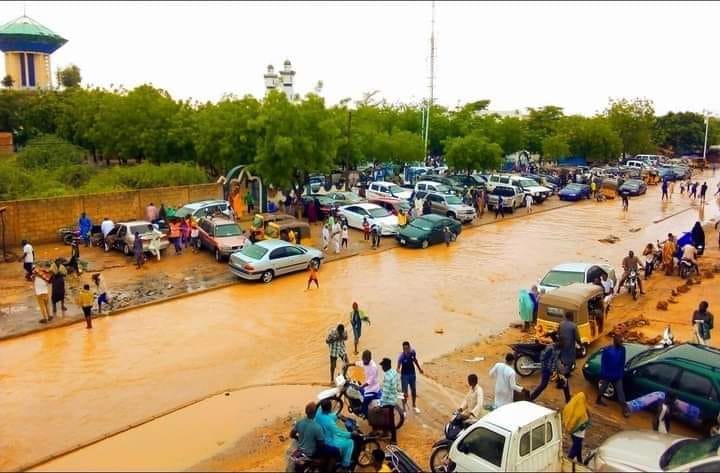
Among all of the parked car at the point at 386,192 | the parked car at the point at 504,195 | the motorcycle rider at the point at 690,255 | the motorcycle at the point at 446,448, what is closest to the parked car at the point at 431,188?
the parked car at the point at 386,192

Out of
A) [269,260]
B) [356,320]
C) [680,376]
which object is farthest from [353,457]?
[269,260]

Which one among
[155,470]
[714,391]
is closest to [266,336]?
[155,470]

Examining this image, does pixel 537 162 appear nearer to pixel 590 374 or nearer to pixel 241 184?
pixel 241 184

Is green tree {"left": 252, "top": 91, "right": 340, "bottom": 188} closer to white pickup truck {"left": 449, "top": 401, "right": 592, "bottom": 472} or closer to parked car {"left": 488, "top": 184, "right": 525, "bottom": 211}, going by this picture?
parked car {"left": 488, "top": 184, "right": 525, "bottom": 211}

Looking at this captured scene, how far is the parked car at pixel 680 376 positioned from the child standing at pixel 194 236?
671 inches

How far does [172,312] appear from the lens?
17938 millimetres

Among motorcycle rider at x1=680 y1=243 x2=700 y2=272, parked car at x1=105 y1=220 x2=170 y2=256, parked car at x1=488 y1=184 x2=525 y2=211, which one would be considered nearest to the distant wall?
parked car at x1=105 y1=220 x2=170 y2=256

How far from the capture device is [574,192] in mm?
43438

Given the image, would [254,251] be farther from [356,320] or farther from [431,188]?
[431,188]

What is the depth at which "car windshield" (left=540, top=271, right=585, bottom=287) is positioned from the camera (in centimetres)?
1702

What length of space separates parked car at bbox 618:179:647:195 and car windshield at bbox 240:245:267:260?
33.3 m

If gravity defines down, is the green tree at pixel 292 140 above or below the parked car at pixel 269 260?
above

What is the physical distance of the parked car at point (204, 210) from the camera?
27406 mm

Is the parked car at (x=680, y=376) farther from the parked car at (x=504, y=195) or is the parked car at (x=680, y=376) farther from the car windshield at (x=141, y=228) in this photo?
the parked car at (x=504, y=195)
